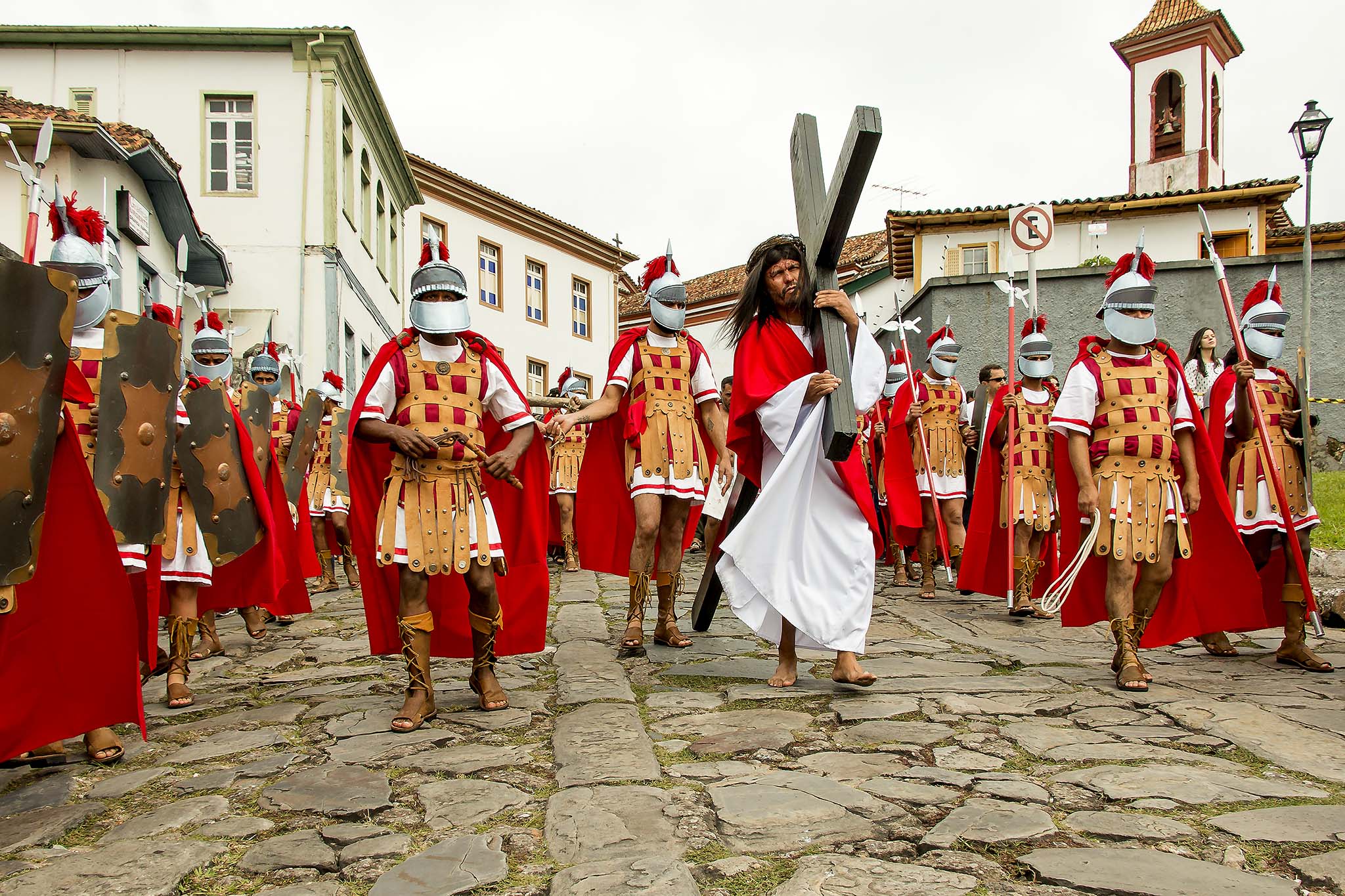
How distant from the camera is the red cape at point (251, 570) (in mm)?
6508

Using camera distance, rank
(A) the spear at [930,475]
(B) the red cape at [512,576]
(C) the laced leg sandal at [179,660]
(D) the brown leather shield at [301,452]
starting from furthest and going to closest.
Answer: (A) the spear at [930,475] → (D) the brown leather shield at [301,452] → (C) the laced leg sandal at [179,660] → (B) the red cape at [512,576]

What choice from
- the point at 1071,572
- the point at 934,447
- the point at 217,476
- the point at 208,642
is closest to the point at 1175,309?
the point at 934,447

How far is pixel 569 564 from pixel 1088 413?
352 inches

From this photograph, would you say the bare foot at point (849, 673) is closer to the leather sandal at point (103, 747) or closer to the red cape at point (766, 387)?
the red cape at point (766, 387)

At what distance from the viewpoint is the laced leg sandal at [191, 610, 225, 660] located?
733 cm

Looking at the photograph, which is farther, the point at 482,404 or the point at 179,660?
the point at 179,660

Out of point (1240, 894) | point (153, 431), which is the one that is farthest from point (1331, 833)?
point (153, 431)

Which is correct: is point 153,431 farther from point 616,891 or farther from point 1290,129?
point 1290,129

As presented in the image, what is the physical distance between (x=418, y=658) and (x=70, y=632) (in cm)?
135

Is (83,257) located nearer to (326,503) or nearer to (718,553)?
(718,553)

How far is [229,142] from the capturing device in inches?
862

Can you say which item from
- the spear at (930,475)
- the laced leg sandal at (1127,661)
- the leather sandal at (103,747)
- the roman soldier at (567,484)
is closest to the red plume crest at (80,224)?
the leather sandal at (103,747)

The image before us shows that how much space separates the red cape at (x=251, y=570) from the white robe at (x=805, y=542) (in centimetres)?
278

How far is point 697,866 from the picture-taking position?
292 centimetres
